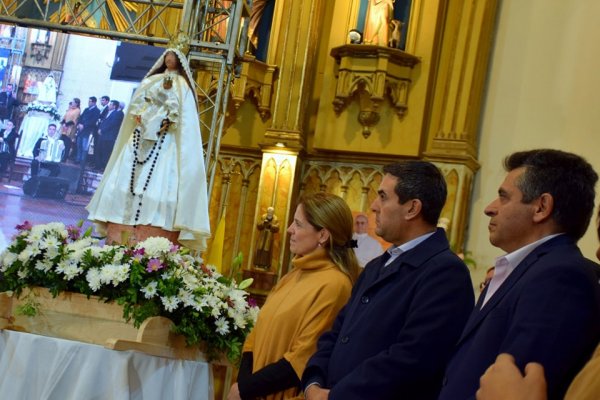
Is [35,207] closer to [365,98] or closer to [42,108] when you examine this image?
[42,108]

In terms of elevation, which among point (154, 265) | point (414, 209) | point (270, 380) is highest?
point (414, 209)

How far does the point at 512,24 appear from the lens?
927 cm

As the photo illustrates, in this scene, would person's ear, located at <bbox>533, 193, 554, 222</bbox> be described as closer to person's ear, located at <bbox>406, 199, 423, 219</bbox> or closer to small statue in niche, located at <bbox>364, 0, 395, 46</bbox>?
person's ear, located at <bbox>406, 199, 423, 219</bbox>

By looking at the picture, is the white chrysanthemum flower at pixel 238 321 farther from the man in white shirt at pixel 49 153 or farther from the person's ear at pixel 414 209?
the man in white shirt at pixel 49 153

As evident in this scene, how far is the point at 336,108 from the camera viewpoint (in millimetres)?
9445

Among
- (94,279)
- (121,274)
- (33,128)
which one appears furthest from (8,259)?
(33,128)

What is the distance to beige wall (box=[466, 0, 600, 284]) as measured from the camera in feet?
28.9

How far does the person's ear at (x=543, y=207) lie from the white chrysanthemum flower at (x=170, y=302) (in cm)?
196

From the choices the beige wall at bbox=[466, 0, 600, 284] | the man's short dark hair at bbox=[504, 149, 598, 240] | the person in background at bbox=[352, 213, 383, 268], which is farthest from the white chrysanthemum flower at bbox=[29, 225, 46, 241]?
the beige wall at bbox=[466, 0, 600, 284]

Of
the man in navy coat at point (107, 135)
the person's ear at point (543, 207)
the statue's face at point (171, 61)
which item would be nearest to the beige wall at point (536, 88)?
the man in navy coat at point (107, 135)

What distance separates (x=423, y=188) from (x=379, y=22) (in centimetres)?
615

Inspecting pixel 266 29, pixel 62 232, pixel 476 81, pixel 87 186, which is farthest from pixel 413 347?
pixel 266 29

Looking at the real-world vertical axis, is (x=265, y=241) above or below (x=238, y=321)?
above

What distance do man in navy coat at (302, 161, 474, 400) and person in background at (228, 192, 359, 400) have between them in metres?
0.24
